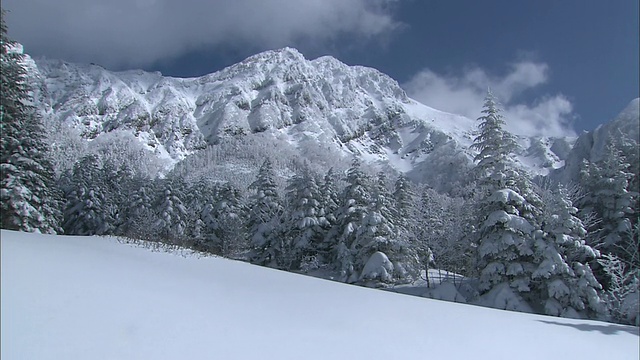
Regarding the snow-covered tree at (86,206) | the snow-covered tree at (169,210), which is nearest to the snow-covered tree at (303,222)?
the snow-covered tree at (169,210)

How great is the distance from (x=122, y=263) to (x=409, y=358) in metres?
5.59

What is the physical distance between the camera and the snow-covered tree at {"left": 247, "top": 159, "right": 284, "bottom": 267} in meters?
30.9

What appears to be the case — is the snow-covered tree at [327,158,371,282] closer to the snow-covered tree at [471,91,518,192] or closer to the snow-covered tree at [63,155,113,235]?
the snow-covered tree at [471,91,518,192]

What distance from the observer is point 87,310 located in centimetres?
434

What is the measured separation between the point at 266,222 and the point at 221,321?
27.3 meters

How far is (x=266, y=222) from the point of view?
1260 inches

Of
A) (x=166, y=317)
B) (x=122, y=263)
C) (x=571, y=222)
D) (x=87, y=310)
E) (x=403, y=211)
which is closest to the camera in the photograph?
(x=87, y=310)

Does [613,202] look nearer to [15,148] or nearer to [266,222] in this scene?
[266,222]

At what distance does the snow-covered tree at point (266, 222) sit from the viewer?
30.9 meters

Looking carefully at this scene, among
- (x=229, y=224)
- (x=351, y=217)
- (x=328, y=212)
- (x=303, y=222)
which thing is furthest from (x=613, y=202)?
(x=229, y=224)

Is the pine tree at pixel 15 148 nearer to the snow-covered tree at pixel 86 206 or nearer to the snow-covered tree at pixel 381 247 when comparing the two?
the snow-covered tree at pixel 381 247

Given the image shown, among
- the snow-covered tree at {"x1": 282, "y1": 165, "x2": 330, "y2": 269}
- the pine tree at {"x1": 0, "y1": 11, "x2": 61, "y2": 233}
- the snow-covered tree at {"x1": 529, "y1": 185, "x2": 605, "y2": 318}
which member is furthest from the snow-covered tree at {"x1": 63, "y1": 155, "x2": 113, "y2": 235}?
the snow-covered tree at {"x1": 529, "y1": 185, "x2": 605, "y2": 318}

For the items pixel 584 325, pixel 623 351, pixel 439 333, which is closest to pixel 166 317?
pixel 439 333

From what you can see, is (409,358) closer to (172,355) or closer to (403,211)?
(172,355)
